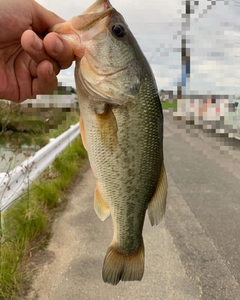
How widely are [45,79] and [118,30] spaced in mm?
523

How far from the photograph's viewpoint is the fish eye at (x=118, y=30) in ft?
6.22

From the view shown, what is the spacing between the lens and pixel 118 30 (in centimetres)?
191

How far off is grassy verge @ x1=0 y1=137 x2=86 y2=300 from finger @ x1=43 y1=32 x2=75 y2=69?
1.96 metres

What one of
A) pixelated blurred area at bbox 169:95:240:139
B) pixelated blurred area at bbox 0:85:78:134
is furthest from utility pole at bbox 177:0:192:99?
pixelated blurred area at bbox 0:85:78:134

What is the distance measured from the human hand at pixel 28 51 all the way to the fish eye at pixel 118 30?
0.90ft

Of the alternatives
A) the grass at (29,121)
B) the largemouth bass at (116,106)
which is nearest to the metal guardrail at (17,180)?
the grass at (29,121)

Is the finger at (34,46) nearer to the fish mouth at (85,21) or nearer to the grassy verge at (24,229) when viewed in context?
the fish mouth at (85,21)

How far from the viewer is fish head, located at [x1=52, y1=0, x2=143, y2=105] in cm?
183

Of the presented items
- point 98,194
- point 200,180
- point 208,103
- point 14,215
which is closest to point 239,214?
point 200,180

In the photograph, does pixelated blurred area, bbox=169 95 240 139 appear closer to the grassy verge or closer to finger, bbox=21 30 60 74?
the grassy verge

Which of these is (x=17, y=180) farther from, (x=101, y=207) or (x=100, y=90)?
(x=100, y=90)

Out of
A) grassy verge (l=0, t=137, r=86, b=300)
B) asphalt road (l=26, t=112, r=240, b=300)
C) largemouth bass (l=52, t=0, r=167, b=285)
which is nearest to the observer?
largemouth bass (l=52, t=0, r=167, b=285)

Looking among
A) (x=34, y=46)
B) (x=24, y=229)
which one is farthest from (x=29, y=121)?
(x=34, y=46)

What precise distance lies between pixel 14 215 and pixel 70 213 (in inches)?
46.8
